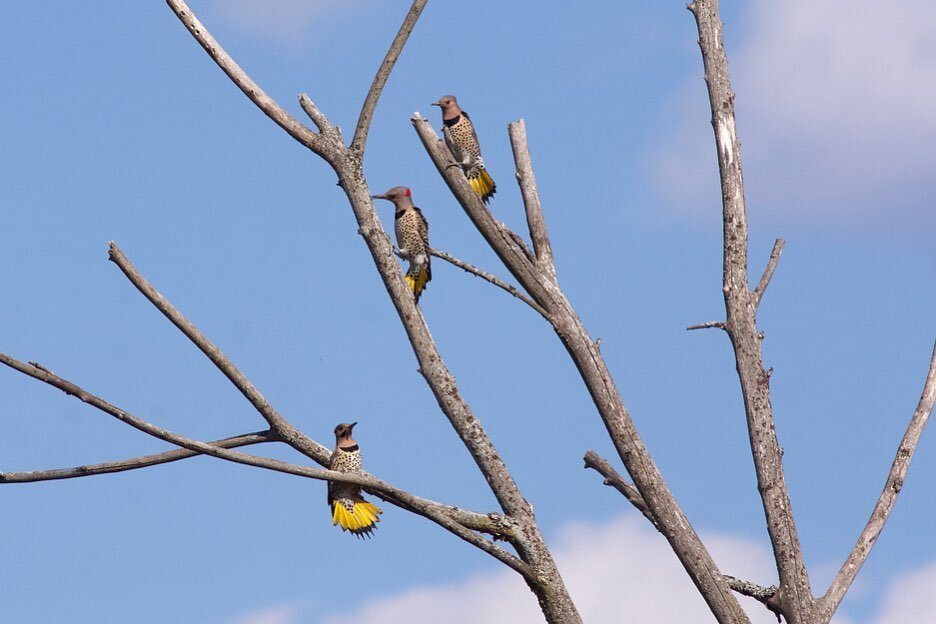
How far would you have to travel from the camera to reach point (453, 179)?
7383 millimetres

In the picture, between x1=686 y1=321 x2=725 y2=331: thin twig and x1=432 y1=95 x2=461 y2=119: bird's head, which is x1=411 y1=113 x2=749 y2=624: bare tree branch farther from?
x1=432 y1=95 x2=461 y2=119: bird's head

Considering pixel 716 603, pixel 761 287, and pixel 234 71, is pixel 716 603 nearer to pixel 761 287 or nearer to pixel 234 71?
pixel 761 287

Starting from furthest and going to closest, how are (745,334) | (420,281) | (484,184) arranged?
(484,184), (420,281), (745,334)

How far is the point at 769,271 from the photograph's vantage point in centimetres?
771

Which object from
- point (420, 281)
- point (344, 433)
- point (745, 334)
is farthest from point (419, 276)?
point (745, 334)

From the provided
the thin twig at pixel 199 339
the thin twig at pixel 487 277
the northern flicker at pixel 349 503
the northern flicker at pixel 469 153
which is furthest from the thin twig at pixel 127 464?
the northern flicker at pixel 469 153

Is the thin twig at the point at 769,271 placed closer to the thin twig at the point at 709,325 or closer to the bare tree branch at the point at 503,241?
the thin twig at the point at 709,325

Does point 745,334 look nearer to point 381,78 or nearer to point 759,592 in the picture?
point 759,592

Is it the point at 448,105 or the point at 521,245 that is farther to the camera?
the point at 448,105

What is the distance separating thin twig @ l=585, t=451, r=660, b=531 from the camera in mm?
7496

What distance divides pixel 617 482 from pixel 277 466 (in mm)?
2514

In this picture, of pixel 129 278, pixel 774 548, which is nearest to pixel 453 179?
pixel 129 278

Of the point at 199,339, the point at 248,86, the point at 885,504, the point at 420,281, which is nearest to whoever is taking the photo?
the point at 199,339

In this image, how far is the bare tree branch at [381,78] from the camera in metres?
6.91
